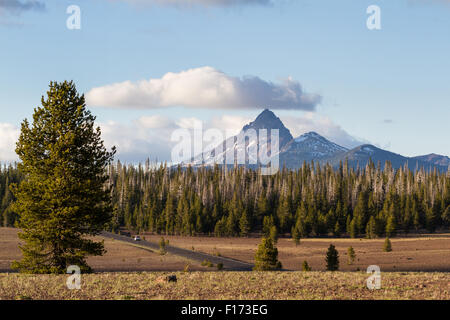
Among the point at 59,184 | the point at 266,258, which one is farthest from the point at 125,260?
the point at 59,184

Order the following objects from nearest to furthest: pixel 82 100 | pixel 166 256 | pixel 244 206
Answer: pixel 82 100 < pixel 166 256 < pixel 244 206

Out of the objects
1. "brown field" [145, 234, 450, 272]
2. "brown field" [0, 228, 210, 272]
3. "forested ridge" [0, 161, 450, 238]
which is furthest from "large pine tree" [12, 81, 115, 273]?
"forested ridge" [0, 161, 450, 238]

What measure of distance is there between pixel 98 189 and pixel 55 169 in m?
2.69

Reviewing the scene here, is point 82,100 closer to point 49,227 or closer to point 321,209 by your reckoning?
point 49,227

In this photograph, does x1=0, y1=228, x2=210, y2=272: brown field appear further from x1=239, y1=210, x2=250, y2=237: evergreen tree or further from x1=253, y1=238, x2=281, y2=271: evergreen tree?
x1=239, y1=210, x2=250, y2=237: evergreen tree

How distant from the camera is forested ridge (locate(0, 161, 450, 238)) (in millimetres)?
126250

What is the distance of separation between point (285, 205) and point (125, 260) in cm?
6605

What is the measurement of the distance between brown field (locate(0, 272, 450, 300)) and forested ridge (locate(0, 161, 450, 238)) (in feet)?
278

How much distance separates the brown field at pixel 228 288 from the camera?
54.9 ft

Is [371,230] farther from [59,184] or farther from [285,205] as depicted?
[59,184]

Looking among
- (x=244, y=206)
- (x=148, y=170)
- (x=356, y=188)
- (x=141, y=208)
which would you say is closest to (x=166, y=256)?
(x=244, y=206)

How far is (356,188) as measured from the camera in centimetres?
14775

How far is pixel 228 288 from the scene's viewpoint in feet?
60.7
